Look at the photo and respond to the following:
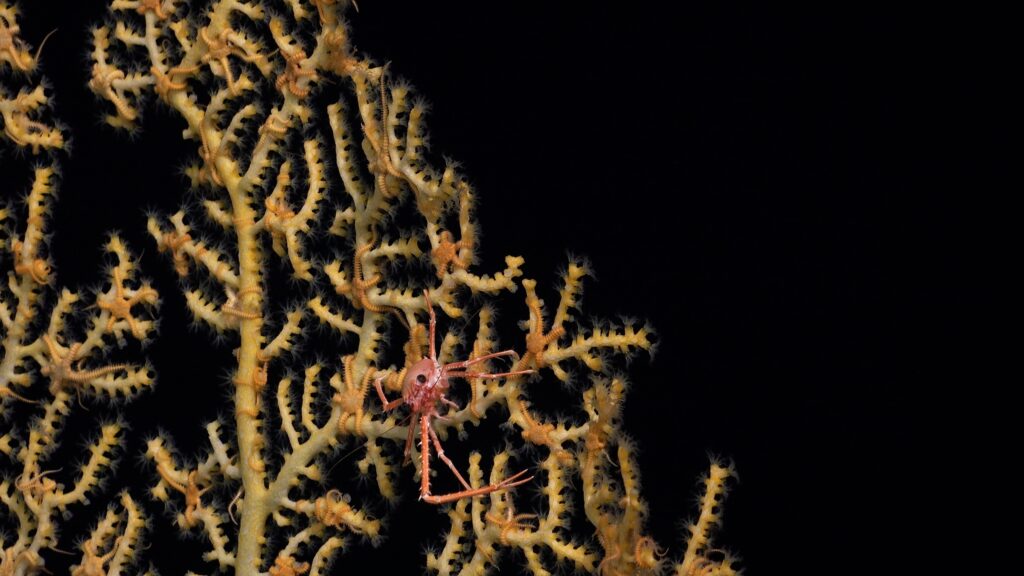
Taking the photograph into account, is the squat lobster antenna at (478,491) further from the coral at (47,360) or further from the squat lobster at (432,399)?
the coral at (47,360)

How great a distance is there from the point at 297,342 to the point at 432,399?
56 cm

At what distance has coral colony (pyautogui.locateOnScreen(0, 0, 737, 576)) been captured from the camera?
3436 millimetres

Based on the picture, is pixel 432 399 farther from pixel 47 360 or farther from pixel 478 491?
pixel 47 360

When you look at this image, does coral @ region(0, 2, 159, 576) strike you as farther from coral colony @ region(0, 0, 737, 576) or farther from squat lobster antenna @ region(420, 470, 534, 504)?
squat lobster antenna @ region(420, 470, 534, 504)

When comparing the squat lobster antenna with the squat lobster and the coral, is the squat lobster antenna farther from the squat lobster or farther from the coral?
the coral

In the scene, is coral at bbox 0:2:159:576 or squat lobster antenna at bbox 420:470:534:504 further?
coral at bbox 0:2:159:576

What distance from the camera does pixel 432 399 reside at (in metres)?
3.48

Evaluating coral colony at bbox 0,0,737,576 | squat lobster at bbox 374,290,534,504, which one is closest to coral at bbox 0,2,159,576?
coral colony at bbox 0,0,737,576

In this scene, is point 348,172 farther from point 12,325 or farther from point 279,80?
point 12,325

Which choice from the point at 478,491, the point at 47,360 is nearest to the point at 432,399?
the point at 478,491

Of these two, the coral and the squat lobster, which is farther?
the coral

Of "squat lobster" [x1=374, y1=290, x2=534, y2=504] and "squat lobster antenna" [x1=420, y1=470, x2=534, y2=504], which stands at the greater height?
"squat lobster" [x1=374, y1=290, x2=534, y2=504]

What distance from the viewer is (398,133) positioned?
13.2ft

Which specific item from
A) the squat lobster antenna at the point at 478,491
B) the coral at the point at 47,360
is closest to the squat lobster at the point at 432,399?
the squat lobster antenna at the point at 478,491
